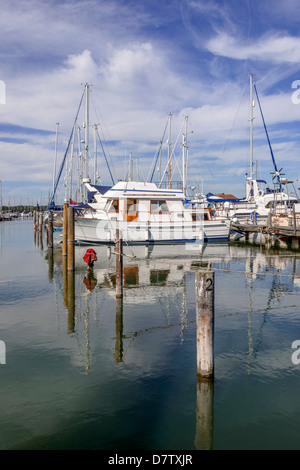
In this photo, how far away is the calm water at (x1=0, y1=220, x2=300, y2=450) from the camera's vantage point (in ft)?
15.6

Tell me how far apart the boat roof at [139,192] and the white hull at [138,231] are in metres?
2.02

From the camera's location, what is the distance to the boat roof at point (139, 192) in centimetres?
2500

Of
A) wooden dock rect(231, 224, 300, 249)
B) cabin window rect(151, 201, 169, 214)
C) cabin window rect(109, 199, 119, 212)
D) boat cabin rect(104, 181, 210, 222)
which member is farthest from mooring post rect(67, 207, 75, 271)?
wooden dock rect(231, 224, 300, 249)

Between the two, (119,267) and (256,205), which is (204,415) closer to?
(119,267)

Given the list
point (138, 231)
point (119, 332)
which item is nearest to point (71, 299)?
point (119, 332)

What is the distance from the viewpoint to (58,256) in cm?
2117

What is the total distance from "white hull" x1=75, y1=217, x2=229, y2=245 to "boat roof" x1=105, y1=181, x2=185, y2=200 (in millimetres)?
2021

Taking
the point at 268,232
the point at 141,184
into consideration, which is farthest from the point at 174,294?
the point at 268,232

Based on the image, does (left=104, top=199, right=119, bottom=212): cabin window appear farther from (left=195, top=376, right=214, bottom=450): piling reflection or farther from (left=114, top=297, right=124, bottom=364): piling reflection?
(left=195, top=376, right=214, bottom=450): piling reflection

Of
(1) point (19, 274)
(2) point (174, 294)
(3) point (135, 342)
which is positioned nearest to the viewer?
(3) point (135, 342)

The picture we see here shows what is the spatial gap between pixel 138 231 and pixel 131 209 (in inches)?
66.7

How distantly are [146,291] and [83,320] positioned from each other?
3.71 metres

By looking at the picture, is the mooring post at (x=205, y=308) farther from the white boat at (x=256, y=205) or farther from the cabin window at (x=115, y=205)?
the white boat at (x=256, y=205)
